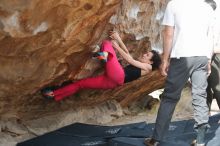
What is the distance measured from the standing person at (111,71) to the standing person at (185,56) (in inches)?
35.6

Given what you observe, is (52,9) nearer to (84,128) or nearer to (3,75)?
(3,75)

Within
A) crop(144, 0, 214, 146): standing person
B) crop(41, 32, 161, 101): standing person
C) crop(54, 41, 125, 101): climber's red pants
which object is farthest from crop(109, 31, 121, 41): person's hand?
crop(144, 0, 214, 146): standing person

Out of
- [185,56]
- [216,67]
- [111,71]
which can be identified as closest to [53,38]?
[111,71]

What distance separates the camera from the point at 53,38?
4.49 metres

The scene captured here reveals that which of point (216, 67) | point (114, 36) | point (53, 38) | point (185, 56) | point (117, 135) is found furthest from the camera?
point (114, 36)

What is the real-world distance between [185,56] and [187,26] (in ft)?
0.97

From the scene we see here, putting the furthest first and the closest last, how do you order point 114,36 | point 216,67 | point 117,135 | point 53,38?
point 114,36 → point 117,135 → point 216,67 → point 53,38

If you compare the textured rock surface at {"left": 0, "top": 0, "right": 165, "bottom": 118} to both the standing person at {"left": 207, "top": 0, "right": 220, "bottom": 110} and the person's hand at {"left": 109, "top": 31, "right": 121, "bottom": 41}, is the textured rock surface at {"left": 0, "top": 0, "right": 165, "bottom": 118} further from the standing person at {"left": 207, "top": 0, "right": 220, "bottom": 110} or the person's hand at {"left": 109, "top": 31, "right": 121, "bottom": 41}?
the standing person at {"left": 207, "top": 0, "right": 220, "bottom": 110}

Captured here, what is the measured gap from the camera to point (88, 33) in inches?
186

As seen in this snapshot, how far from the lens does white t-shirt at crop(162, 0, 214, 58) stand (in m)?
4.28

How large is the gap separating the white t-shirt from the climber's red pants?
982 mm

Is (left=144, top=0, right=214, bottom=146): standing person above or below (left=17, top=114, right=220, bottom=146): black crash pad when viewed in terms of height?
above

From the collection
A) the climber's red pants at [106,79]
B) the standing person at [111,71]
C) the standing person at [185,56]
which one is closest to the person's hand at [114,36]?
the standing person at [111,71]

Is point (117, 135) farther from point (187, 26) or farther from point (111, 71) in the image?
point (187, 26)
